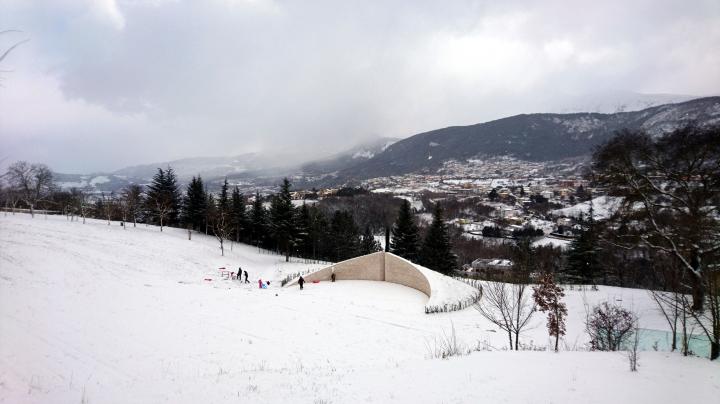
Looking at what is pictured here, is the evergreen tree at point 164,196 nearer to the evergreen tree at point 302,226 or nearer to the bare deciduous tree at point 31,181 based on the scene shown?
the bare deciduous tree at point 31,181

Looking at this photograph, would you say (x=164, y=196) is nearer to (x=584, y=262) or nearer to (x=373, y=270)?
(x=373, y=270)

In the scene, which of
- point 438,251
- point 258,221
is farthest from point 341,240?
point 438,251

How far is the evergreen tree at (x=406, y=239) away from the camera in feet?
137

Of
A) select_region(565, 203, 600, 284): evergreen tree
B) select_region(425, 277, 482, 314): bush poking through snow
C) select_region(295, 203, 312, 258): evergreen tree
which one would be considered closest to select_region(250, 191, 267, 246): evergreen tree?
select_region(295, 203, 312, 258): evergreen tree

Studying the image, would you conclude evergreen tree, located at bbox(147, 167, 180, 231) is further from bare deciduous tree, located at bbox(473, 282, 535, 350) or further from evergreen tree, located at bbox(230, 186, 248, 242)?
bare deciduous tree, located at bbox(473, 282, 535, 350)

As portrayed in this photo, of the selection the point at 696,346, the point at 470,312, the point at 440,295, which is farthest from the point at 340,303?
the point at 696,346

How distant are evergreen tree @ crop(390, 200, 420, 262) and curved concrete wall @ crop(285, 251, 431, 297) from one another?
12.5 m

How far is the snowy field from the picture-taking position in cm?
679

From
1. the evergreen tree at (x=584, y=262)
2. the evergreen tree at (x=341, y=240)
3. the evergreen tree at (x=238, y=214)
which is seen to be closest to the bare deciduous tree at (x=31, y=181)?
the evergreen tree at (x=238, y=214)

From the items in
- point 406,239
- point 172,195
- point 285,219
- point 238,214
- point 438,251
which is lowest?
point 438,251

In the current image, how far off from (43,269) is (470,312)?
22408 millimetres

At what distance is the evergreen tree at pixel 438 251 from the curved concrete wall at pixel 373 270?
462 inches

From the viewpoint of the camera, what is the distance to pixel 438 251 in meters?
39.1

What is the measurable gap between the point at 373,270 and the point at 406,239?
1356cm
